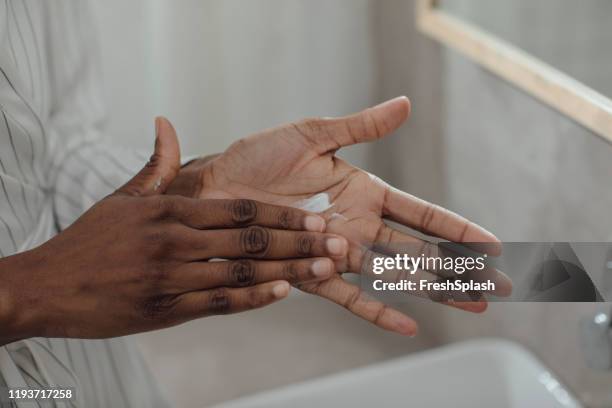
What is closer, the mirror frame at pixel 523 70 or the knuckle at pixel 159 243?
the knuckle at pixel 159 243

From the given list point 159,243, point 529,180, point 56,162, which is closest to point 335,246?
point 159,243

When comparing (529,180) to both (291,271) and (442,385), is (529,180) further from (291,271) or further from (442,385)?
(291,271)

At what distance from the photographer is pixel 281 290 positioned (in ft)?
1.51

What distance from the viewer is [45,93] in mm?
641

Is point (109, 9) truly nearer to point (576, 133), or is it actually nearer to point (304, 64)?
point (304, 64)

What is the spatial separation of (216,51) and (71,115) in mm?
703

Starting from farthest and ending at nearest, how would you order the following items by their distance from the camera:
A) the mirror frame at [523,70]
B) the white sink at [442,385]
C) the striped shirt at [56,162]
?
the white sink at [442,385], the mirror frame at [523,70], the striped shirt at [56,162]

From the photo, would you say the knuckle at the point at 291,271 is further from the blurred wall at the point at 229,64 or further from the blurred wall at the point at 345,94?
the blurred wall at the point at 229,64

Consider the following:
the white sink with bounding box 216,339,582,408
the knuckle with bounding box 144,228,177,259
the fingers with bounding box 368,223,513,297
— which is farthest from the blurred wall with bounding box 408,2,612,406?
the knuckle with bounding box 144,228,177,259

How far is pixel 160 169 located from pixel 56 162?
19 cm

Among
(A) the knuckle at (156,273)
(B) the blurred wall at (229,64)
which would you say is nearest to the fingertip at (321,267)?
(A) the knuckle at (156,273)

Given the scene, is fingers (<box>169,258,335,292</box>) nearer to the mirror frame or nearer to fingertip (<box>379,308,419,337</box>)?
fingertip (<box>379,308,419,337</box>)

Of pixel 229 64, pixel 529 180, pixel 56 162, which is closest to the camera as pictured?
pixel 56 162

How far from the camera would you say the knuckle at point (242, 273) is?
47cm
